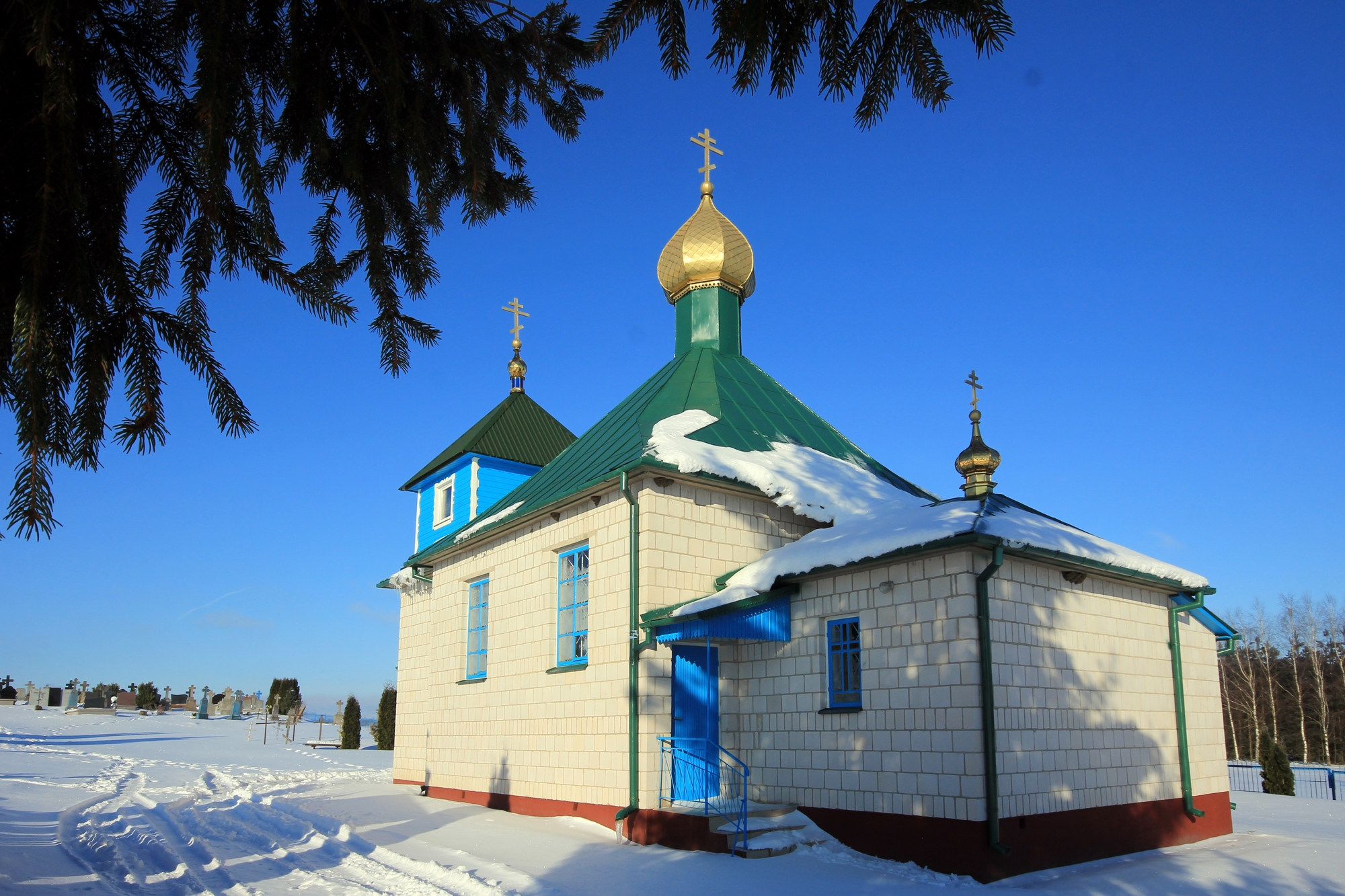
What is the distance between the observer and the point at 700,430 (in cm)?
1258

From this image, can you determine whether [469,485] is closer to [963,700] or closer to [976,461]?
Answer: [976,461]

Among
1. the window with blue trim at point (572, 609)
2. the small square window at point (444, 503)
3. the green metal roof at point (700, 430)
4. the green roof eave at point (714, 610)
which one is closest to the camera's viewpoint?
the green roof eave at point (714, 610)

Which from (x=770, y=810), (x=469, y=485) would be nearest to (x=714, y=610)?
(x=770, y=810)

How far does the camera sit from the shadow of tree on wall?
13156mm

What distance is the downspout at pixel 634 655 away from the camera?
413 inches

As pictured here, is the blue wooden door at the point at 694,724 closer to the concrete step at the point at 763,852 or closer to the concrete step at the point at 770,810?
the concrete step at the point at 770,810

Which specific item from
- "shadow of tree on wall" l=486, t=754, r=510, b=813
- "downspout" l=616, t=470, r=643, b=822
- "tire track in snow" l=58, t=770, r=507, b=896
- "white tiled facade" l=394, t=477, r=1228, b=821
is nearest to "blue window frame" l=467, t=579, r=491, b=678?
"white tiled facade" l=394, t=477, r=1228, b=821

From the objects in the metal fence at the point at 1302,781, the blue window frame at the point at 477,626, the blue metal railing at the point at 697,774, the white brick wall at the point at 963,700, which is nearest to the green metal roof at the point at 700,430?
the blue window frame at the point at 477,626

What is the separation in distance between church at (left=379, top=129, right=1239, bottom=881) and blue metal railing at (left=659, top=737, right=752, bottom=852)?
0.03 metres

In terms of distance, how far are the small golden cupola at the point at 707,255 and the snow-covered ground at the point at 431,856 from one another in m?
9.37

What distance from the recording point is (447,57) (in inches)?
148

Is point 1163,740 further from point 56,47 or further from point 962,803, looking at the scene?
point 56,47

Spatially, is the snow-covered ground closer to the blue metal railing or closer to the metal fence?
the blue metal railing

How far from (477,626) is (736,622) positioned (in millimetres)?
6134
